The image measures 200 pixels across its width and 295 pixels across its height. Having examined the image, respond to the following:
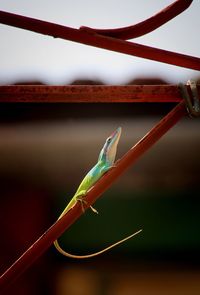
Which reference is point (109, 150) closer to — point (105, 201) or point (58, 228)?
point (105, 201)

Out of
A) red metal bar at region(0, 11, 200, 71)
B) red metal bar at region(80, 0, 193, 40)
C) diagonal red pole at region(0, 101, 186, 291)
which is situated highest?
red metal bar at region(80, 0, 193, 40)

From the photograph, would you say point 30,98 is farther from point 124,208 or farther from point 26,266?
point 124,208

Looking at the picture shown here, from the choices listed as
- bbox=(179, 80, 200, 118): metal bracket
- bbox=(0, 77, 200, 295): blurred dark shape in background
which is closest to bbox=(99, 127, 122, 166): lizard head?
bbox=(0, 77, 200, 295): blurred dark shape in background

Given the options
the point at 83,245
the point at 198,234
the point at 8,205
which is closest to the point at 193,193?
the point at 198,234

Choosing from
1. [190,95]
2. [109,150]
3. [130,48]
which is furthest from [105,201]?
[130,48]

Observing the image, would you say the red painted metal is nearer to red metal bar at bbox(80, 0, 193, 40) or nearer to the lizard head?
red metal bar at bbox(80, 0, 193, 40)
